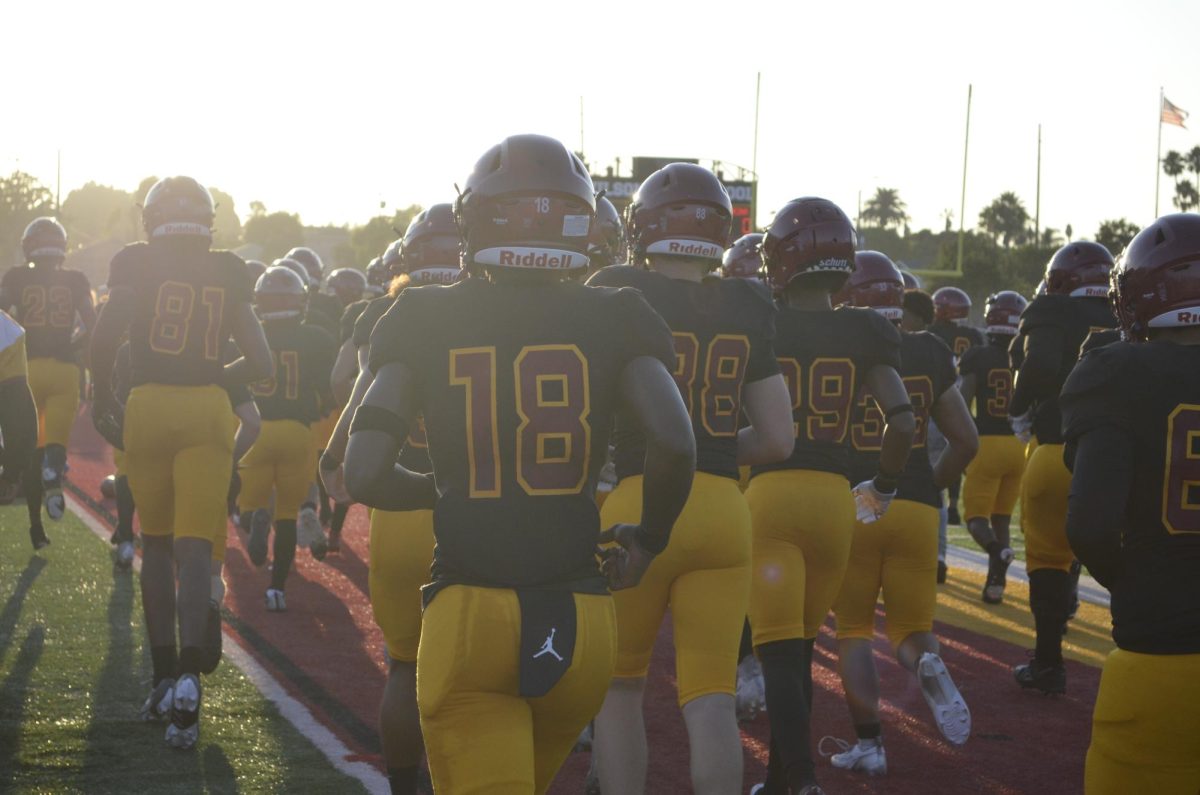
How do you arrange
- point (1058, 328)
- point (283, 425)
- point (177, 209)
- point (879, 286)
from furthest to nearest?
point (283, 425) → point (1058, 328) → point (879, 286) → point (177, 209)

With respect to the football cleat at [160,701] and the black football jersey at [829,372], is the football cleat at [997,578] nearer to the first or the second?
the black football jersey at [829,372]

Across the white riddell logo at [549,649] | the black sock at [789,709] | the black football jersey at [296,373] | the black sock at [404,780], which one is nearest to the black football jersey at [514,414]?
the white riddell logo at [549,649]

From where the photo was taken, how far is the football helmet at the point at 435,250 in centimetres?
560

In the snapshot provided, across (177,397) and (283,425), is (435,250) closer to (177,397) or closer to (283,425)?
(177,397)

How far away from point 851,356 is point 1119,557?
89.0 inches

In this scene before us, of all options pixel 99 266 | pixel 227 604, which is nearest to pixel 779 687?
pixel 227 604

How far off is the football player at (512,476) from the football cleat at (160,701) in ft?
11.6

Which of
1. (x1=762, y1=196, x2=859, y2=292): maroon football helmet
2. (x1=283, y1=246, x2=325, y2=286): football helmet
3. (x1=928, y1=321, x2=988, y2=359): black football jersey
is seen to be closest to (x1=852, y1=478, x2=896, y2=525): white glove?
(x1=762, y1=196, x2=859, y2=292): maroon football helmet

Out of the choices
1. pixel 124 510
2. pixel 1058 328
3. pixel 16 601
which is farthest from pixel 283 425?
pixel 1058 328

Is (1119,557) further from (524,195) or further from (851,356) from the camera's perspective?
(851,356)

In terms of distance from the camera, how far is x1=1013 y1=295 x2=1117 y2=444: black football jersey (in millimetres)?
7648

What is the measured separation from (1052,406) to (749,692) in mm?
2228

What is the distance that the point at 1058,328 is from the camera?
765 centimetres

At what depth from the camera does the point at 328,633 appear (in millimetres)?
8984
